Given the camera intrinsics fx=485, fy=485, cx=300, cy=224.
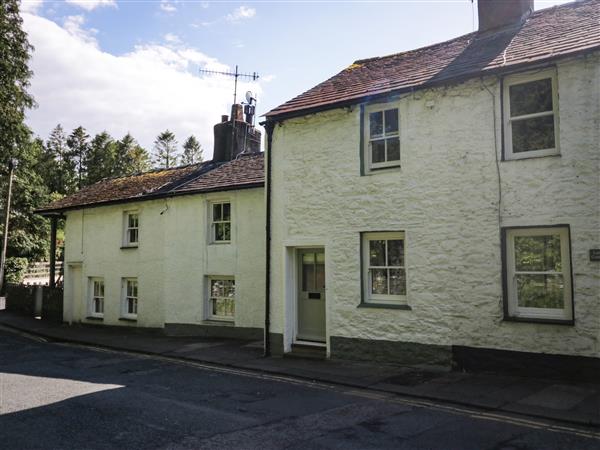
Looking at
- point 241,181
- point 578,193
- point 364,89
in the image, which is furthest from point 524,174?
point 241,181

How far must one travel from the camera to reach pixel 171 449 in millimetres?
5641

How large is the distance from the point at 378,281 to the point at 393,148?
2.98 meters

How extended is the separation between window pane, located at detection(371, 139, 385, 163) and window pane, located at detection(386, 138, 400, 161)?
148 mm

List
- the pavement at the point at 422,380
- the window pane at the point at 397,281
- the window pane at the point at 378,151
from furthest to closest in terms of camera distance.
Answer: the window pane at the point at 378,151 → the window pane at the point at 397,281 → the pavement at the point at 422,380

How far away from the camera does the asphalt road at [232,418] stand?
19.3ft

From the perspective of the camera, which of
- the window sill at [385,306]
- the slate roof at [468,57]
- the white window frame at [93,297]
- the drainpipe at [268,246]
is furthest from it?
the white window frame at [93,297]

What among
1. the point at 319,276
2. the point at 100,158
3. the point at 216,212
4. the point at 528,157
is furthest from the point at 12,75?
the point at 100,158

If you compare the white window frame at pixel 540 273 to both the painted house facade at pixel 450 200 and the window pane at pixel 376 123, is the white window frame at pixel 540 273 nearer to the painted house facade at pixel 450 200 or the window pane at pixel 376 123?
the painted house facade at pixel 450 200

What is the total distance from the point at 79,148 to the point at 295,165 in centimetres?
6304

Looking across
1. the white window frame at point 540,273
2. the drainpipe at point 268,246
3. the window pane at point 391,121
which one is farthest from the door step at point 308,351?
the window pane at point 391,121

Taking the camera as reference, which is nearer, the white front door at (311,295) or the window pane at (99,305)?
the white front door at (311,295)

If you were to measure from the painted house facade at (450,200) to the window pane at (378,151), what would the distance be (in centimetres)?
2

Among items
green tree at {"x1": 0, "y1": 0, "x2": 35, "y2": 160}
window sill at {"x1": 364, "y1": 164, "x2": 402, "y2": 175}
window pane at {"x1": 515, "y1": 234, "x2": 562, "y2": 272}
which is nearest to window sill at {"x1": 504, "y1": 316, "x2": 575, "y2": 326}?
window pane at {"x1": 515, "y1": 234, "x2": 562, "y2": 272}

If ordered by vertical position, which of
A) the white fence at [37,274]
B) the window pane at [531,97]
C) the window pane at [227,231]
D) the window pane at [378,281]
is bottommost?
the white fence at [37,274]
